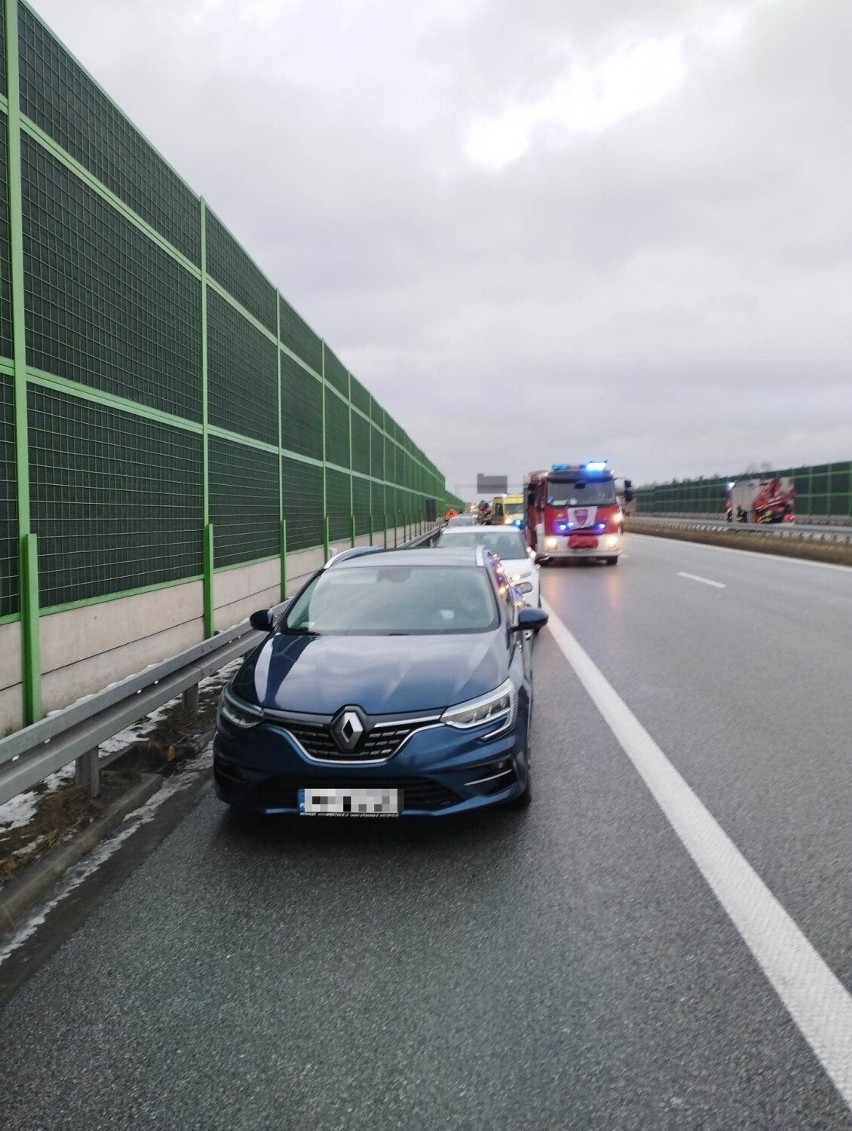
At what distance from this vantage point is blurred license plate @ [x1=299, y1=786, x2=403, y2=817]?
4.22 meters

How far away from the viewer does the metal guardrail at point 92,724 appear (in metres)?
3.93

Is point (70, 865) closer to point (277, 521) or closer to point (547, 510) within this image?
point (277, 521)

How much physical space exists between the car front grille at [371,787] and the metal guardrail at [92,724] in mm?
912

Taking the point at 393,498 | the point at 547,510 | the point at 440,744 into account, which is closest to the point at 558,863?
the point at 440,744

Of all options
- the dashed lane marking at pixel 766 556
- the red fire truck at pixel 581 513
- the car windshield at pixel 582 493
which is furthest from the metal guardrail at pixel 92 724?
the car windshield at pixel 582 493

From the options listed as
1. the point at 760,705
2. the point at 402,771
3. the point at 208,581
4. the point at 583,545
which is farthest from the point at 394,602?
the point at 583,545

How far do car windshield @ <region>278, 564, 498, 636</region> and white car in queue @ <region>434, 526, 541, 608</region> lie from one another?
17.9 ft

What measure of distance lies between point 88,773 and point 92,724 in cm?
39

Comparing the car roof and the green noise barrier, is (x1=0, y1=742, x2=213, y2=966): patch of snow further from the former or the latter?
the car roof

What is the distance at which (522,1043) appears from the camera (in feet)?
8.91

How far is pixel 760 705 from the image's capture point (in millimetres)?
7332

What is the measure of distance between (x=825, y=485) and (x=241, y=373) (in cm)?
3970

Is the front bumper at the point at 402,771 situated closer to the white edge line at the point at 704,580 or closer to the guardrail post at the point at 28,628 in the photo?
the guardrail post at the point at 28,628

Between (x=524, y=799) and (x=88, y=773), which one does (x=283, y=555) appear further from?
(x=524, y=799)
